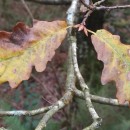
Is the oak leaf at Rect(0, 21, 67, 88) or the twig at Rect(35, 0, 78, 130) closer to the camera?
the twig at Rect(35, 0, 78, 130)

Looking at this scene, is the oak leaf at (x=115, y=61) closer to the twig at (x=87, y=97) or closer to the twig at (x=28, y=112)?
the twig at (x=87, y=97)

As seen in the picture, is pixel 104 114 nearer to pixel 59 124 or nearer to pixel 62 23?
pixel 59 124

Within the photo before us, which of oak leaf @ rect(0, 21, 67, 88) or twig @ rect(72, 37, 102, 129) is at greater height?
oak leaf @ rect(0, 21, 67, 88)

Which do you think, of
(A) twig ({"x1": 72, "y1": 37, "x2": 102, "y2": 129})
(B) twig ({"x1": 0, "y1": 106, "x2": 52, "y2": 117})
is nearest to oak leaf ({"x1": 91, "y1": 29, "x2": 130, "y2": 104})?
(A) twig ({"x1": 72, "y1": 37, "x2": 102, "y2": 129})

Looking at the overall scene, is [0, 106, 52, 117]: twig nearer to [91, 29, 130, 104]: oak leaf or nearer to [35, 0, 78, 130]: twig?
[35, 0, 78, 130]: twig

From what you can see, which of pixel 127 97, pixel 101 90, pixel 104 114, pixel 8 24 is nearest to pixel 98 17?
pixel 101 90

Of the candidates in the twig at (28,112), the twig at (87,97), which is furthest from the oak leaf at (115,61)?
the twig at (28,112)
